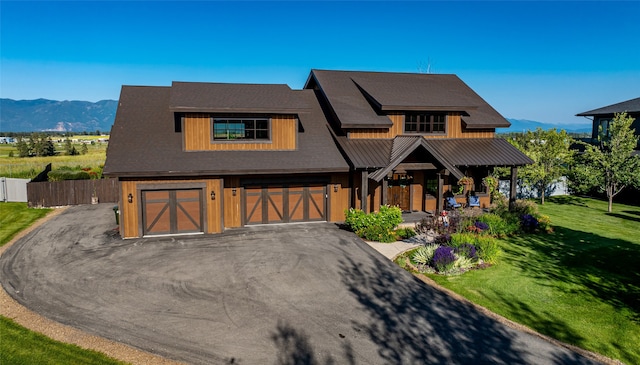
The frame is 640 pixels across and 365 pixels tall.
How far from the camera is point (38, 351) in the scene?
7902mm

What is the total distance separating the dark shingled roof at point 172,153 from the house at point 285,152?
5 cm

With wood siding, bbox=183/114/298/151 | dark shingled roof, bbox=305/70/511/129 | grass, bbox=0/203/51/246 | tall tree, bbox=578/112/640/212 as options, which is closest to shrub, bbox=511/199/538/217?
dark shingled roof, bbox=305/70/511/129

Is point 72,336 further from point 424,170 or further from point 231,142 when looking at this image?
point 424,170

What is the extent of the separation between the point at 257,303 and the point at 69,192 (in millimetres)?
18118

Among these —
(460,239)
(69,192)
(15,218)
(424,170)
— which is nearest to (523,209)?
(424,170)

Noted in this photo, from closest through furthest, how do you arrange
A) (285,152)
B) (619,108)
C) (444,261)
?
(444,261)
(285,152)
(619,108)

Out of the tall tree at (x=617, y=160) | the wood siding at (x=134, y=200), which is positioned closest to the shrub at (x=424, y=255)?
the wood siding at (x=134, y=200)

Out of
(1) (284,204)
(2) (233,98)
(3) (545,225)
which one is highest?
(2) (233,98)

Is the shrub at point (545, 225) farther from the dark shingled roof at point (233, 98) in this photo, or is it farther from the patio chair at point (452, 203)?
the dark shingled roof at point (233, 98)

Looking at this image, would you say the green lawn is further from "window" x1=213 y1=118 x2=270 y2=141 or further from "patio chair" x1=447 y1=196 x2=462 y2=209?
"patio chair" x1=447 y1=196 x2=462 y2=209

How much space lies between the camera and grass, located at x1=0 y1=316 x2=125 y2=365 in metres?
7.56

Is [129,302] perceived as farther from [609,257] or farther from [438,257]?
[609,257]

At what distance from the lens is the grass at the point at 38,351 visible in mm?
7559

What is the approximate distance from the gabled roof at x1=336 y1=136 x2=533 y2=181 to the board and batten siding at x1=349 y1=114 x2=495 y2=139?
0.25 meters
